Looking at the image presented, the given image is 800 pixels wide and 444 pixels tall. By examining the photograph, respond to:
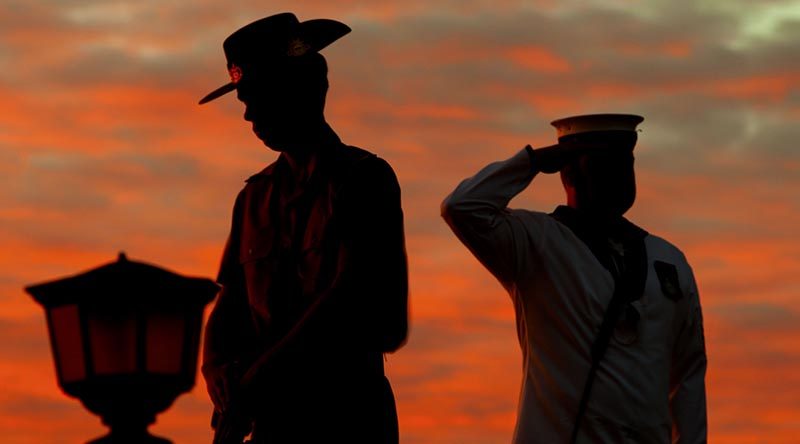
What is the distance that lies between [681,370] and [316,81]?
8.74ft

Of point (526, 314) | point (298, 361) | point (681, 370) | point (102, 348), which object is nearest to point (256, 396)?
point (298, 361)

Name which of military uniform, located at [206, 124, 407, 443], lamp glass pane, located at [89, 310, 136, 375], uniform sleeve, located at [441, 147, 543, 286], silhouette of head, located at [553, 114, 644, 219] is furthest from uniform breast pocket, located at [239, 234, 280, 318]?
silhouette of head, located at [553, 114, 644, 219]

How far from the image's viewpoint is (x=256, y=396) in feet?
29.7

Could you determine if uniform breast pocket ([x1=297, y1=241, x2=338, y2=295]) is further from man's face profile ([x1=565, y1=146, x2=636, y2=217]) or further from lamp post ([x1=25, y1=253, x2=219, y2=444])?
man's face profile ([x1=565, y1=146, x2=636, y2=217])

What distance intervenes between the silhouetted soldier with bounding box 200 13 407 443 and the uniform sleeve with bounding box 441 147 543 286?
1.19 meters

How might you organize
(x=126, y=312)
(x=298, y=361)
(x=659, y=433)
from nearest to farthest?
1. (x=126, y=312)
2. (x=298, y=361)
3. (x=659, y=433)

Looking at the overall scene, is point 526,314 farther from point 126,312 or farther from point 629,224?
point 126,312

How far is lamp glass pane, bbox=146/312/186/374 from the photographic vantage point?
8242 mm

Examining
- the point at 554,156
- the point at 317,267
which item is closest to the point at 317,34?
the point at 317,267

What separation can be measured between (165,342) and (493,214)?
265 cm

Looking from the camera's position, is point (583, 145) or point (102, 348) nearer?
point (102, 348)

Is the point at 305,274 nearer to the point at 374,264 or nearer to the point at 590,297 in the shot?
the point at 374,264

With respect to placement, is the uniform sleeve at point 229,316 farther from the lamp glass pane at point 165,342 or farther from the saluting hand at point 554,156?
the saluting hand at point 554,156

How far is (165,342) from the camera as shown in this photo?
27.1 ft
